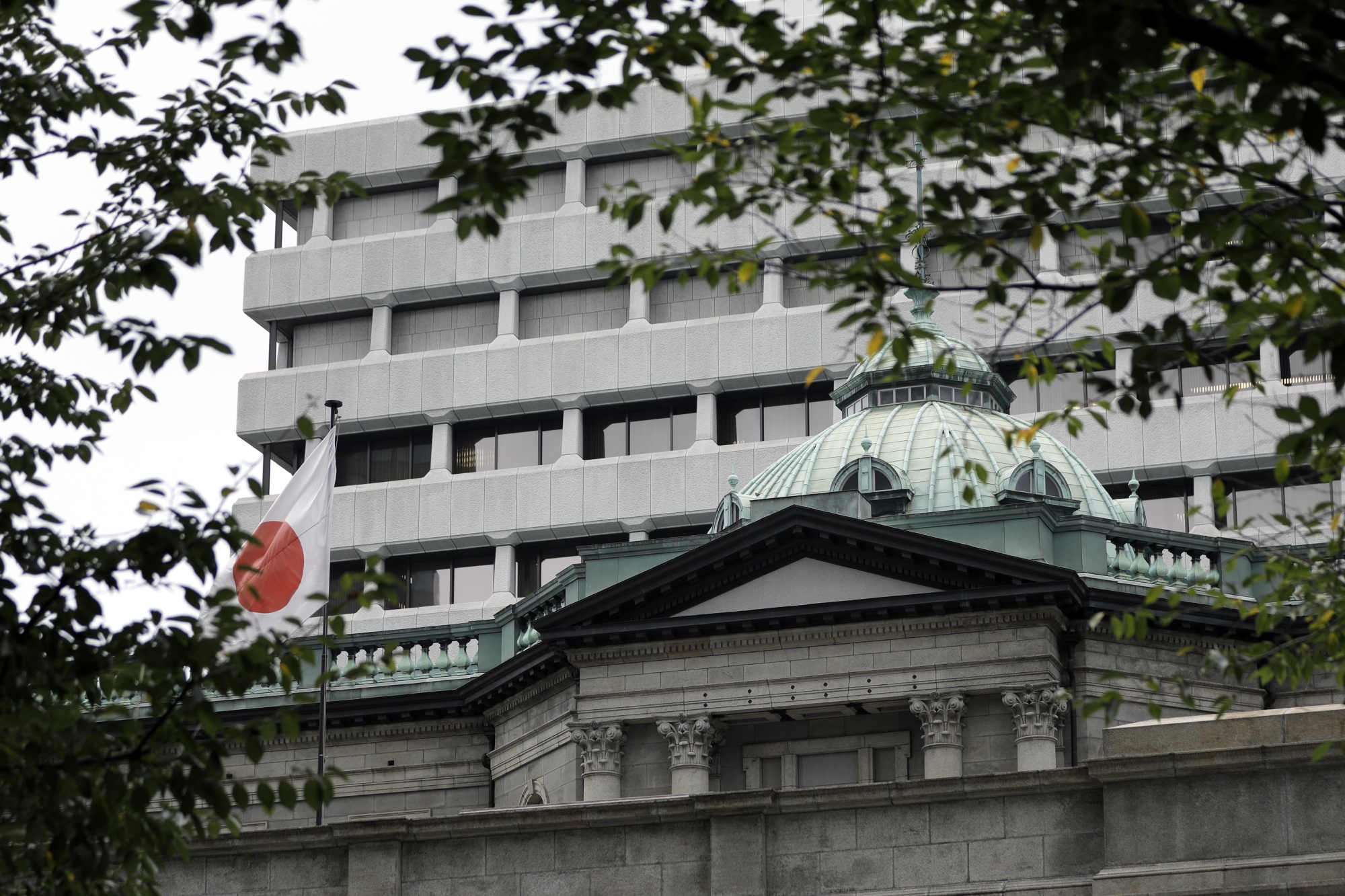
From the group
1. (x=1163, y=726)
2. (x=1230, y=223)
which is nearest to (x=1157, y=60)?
(x=1230, y=223)

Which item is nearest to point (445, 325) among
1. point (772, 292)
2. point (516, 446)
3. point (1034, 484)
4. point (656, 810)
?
point (516, 446)

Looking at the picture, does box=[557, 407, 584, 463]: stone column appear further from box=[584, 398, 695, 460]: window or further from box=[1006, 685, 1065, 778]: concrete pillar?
box=[1006, 685, 1065, 778]: concrete pillar

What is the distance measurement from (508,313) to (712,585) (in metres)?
37.0

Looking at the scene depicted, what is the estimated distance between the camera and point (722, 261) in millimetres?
15953

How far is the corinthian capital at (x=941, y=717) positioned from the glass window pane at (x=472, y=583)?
1464 inches

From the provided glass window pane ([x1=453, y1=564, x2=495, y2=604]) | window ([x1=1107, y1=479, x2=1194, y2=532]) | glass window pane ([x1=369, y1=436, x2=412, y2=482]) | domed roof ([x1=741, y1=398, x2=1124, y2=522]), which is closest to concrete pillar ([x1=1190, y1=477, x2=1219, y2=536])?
window ([x1=1107, y1=479, x2=1194, y2=532])

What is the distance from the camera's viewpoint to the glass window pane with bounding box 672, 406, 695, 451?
7294cm

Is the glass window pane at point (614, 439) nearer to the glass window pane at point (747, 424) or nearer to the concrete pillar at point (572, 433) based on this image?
the concrete pillar at point (572, 433)

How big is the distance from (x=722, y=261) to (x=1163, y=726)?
9.30 m

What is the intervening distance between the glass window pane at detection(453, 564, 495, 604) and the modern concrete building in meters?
0.11

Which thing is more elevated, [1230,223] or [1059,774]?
[1230,223]

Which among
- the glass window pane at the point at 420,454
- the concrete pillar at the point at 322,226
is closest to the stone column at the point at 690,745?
the glass window pane at the point at 420,454

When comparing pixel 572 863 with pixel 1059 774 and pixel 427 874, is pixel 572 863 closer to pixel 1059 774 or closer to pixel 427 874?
pixel 427 874

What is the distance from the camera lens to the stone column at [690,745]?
39.2 m
